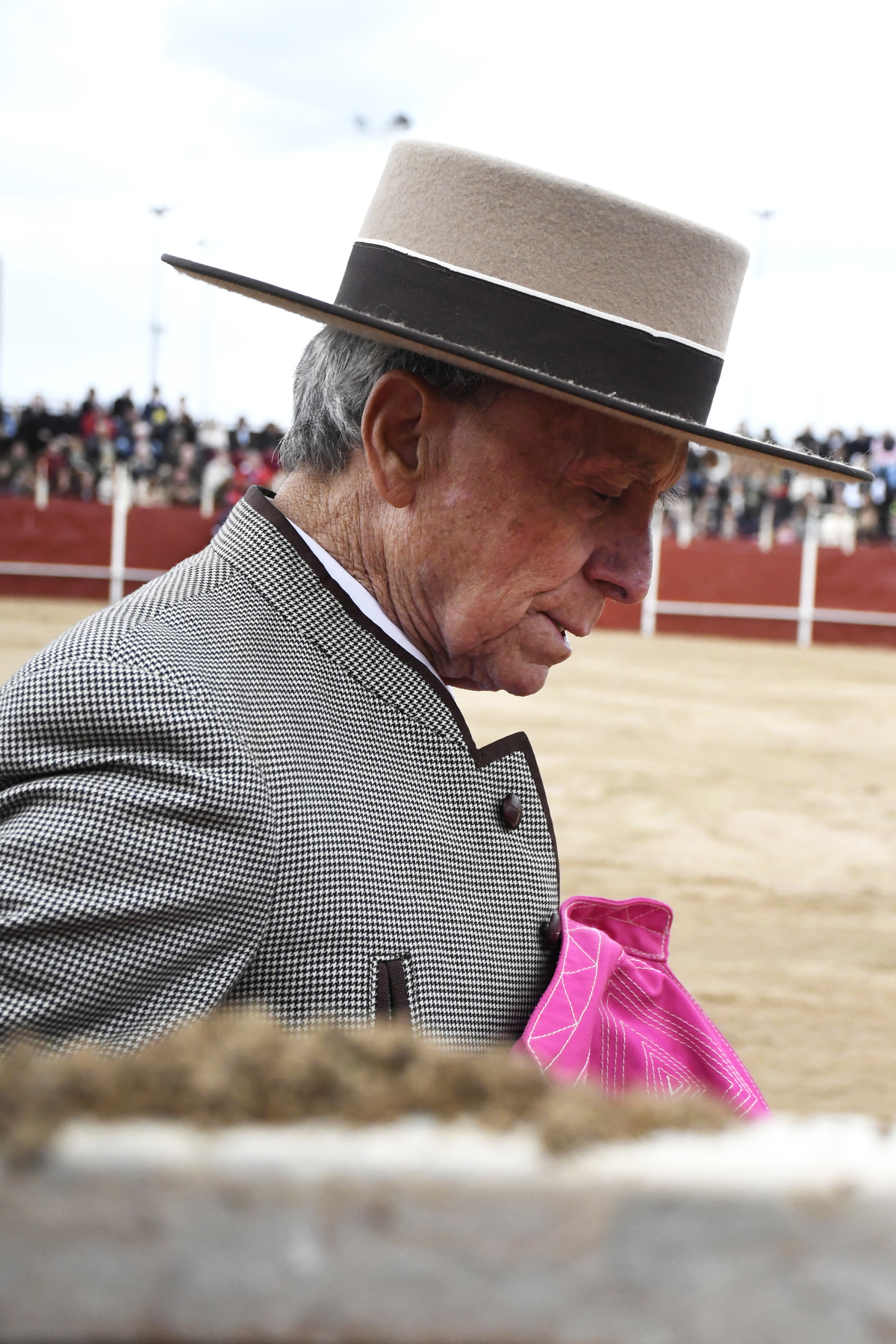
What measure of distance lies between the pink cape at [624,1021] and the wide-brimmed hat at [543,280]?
0.52 metres

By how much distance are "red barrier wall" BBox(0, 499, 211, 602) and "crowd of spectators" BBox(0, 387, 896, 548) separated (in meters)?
1.16

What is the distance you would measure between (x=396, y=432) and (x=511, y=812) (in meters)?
0.40

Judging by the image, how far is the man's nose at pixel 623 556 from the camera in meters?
1.34

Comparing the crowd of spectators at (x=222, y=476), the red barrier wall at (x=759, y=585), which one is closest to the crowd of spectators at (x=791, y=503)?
the crowd of spectators at (x=222, y=476)

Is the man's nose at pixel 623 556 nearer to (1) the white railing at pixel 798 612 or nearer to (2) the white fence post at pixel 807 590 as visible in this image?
(1) the white railing at pixel 798 612

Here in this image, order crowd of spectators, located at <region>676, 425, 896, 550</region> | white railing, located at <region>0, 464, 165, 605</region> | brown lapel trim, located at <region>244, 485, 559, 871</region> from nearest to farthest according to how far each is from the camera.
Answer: brown lapel trim, located at <region>244, 485, 559, 871</region>, white railing, located at <region>0, 464, 165, 605</region>, crowd of spectators, located at <region>676, 425, 896, 550</region>

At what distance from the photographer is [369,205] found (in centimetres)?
137

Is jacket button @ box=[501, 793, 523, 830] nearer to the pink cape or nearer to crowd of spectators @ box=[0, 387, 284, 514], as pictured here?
the pink cape

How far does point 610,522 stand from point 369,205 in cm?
43

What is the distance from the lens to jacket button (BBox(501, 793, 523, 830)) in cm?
130

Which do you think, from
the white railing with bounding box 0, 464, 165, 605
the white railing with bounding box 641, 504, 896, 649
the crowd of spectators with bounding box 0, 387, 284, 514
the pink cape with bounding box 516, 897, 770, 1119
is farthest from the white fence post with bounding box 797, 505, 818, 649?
the pink cape with bounding box 516, 897, 770, 1119

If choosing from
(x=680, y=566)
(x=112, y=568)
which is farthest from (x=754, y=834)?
(x=112, y=568)

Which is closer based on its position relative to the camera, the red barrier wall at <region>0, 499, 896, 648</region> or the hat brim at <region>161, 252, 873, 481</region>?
the hat brim at <region>161, 252, 873, 481</region>

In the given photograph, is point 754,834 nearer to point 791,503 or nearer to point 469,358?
point 469,358
